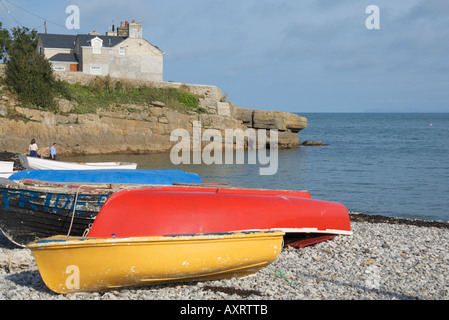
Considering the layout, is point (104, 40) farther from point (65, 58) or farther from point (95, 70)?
point (65, 58)

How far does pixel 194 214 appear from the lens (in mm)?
8852

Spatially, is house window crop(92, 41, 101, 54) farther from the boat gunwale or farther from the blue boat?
the boat gunwale

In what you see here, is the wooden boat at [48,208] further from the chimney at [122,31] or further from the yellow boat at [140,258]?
the chimney at [122,31]

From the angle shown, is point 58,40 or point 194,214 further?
point 58,40

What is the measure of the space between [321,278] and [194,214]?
255 centimetres

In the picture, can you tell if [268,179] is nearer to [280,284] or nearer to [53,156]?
[53,156]

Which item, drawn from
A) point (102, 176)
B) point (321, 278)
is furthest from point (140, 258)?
point (102, 176)

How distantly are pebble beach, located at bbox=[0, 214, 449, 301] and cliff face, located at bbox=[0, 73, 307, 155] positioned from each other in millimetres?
25140

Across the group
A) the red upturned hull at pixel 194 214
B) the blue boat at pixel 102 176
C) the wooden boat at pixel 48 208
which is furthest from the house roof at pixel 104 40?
the red upturned hull at pixel 194 214

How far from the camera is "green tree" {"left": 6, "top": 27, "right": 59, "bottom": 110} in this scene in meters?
37.4

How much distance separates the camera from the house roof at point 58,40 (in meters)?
50.2

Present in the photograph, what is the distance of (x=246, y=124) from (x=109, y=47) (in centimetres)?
1550

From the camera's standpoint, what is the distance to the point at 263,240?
8.50 metres
